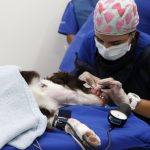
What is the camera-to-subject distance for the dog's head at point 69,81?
3.99 feet

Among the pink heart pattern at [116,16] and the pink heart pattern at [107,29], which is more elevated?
the pink heart pattern at [116,16]

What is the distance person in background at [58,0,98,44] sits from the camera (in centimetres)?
229

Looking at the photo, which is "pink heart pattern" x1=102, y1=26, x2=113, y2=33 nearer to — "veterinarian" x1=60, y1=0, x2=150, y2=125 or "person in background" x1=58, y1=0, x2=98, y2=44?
"veterinarian" x1=60, y1=0, x2=150, y2=125

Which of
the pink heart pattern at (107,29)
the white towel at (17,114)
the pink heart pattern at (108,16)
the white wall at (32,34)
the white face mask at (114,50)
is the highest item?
the pink heart pattern at (108,16)

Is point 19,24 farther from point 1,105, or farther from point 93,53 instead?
point 1,105

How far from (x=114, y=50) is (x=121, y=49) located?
3cm

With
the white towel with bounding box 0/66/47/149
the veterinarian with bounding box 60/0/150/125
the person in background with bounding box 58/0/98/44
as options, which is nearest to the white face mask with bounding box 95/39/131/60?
the veterinarian with bounding box 60/0/150/125

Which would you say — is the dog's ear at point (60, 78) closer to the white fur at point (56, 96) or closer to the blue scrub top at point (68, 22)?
the white fur at point (56, 96)

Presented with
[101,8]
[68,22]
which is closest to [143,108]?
[101,8]

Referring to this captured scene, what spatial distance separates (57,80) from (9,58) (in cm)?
119

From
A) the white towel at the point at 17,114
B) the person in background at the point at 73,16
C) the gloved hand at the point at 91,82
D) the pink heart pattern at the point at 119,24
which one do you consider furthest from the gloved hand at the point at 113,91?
the person in background at the point at 73,16

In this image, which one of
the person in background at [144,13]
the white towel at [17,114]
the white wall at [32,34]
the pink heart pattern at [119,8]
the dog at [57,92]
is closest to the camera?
the white towel at [17,114]

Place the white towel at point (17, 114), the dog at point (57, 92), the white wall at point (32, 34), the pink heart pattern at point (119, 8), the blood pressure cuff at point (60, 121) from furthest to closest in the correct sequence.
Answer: the white wall at point (32, 34) < the pink heart pattern at point (119, 8) < the dog at point (57, 92) < the blood pressure cuff at point (60, 121) < the white towel at point (17, 114)

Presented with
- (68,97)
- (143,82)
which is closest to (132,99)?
(143,82)
